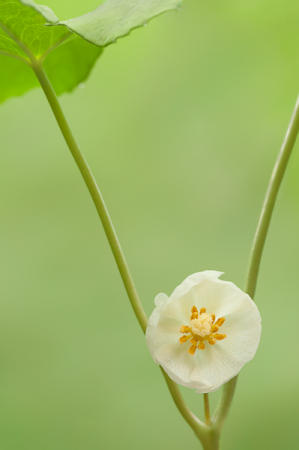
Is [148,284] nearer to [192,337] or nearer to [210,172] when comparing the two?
[210,172]

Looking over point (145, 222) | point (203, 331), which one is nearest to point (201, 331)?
point (203, 331)

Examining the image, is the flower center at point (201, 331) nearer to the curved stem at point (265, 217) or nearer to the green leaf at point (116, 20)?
the curved stem at point (265, 217)

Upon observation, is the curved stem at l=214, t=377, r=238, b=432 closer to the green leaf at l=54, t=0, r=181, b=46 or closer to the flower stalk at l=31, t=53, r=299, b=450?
the flower stalk at l=31, t=53, r=299, b=450

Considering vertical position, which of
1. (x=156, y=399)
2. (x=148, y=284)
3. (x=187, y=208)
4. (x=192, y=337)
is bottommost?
(x=156, y=399)

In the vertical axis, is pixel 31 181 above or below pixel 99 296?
above

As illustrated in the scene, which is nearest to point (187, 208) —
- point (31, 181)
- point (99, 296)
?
point (99, 296)

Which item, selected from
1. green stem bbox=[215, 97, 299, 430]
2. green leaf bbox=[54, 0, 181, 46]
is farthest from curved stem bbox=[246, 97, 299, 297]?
green leaf bbox=[54, 0, 181, 46]

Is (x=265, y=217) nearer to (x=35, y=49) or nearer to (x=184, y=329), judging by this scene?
(x=184, y=329)
